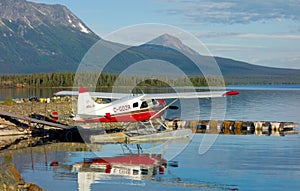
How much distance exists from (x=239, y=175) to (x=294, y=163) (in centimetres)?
338

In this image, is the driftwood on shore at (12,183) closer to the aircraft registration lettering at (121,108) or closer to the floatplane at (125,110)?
the floatplane at (125,110)

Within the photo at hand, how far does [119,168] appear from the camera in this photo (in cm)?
2066

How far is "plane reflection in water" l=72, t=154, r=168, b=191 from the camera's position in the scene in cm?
1880

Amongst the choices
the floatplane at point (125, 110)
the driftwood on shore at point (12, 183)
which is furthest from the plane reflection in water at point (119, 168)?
the floatplane at point (125, 110)

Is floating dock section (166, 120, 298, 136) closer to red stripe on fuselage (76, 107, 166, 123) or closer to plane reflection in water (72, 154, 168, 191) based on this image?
red stripe on fuselage (76, 107, 166, 123)

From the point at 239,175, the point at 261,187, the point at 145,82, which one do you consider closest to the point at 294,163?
the point at 239,175

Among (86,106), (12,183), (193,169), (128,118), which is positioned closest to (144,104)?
(128,118)

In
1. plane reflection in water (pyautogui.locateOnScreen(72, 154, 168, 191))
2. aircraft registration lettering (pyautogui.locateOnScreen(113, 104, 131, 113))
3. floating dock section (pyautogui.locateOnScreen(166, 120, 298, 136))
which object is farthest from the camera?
floating dock section (pyautogui.locateOnScreen(166, 120, 298, 136))

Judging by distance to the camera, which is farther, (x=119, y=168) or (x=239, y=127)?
(x=239, y=127)

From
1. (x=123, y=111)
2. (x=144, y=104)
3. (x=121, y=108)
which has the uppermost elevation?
(x=144, y=104)

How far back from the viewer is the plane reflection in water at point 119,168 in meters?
18.8

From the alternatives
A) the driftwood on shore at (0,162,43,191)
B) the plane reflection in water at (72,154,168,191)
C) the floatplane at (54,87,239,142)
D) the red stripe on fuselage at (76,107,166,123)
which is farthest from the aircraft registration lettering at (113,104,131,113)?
the driftwood on shore at (0,162,43,191)

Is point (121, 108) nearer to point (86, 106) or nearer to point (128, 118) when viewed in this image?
point (128, 118)

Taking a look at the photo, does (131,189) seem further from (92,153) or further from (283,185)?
(92,153)
